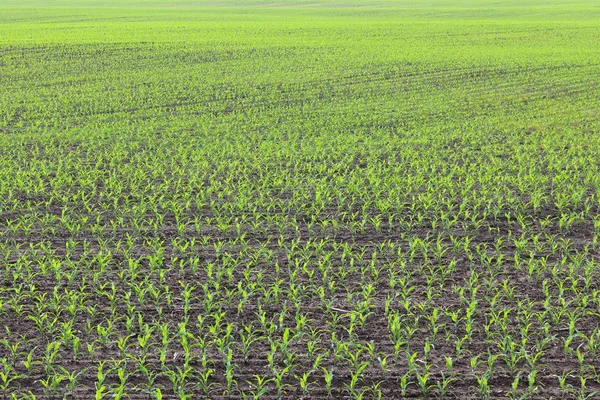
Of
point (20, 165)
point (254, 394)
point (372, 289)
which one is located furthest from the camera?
point (20, 165)

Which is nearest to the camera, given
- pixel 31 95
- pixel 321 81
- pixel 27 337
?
pixel 27 337

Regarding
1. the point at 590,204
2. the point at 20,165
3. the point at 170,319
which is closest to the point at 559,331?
the point at 170,319

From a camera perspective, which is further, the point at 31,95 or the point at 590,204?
the point at 31,95

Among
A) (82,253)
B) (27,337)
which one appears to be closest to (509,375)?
(27,337)

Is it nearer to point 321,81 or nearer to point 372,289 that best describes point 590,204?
point 372,289

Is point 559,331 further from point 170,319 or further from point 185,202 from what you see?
point 185,202

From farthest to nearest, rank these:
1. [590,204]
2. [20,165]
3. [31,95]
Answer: [31,95] → [20,165] → [590,204]
